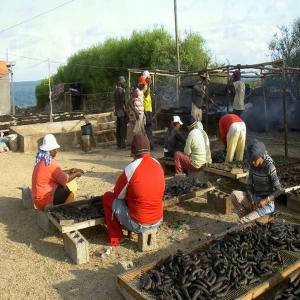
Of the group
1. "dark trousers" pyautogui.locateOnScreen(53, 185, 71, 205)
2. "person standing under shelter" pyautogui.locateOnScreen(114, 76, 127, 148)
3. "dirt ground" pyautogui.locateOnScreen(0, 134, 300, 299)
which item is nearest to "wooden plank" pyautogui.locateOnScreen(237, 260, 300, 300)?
"dirt ground" pyautogui.locateOnScreen(0, 134, 300, 299)

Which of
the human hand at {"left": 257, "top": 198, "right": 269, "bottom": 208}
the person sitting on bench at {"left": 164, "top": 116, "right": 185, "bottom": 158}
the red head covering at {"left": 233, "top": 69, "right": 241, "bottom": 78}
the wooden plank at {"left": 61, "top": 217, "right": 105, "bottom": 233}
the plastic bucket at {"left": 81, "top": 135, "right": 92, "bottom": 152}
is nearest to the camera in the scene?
the wooden plank at {"left": 61, "top": 217, "right": 105, "bottom": 233}

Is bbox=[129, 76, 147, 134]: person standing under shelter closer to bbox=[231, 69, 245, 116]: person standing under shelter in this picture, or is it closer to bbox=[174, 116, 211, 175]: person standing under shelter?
bbox=[231, 69, 245, 116]: person standing under shelter

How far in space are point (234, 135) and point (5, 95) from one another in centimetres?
1845

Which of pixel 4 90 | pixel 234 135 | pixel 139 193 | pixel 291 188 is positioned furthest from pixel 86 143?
pixel 4 90

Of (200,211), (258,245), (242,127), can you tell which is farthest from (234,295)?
(242,127)

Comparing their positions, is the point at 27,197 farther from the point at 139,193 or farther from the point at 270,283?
the point at 270,283

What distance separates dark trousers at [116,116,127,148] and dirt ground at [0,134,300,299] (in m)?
4.28

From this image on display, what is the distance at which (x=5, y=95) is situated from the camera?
23375mm

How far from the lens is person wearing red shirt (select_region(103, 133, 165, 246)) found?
5.19 m

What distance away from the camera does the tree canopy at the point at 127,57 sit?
74.5ft

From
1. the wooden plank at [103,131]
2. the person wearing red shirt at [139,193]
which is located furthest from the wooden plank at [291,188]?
the wooden plank at [103,131]

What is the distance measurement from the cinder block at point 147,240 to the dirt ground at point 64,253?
11 cm

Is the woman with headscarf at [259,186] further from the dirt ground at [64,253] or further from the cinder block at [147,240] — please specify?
the cinder block at [147,240]

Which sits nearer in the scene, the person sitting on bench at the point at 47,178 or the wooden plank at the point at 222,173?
the person sitting on bench at the point at 47,178
